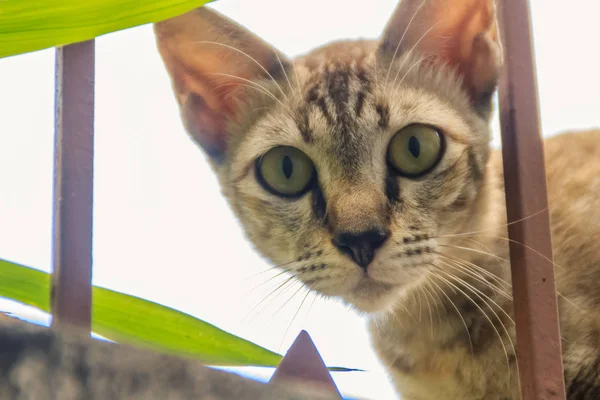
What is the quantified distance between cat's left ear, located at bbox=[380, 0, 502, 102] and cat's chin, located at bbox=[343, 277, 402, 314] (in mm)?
Answer: 406

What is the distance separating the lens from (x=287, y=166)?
1118 mm

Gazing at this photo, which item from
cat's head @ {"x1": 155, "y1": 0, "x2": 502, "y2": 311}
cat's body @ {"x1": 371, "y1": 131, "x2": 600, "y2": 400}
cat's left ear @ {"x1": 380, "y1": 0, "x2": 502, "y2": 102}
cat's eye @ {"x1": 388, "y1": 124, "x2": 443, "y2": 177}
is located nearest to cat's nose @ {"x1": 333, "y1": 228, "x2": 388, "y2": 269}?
cat's head @ {"x1": 155, "y1": 0, "x2": 502, "y2": 311}

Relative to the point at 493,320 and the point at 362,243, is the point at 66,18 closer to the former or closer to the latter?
the point at 362,243

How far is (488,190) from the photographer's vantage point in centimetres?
119

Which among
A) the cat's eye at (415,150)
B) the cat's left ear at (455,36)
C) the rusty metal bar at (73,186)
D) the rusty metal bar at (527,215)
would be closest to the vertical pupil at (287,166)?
the cat's eye at (415,150)

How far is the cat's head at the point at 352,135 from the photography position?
99cm

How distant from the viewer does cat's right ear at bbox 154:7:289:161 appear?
1094 millimetres

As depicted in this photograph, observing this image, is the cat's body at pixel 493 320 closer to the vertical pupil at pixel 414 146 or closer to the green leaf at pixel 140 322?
the vertical pupil at pixel 414 146

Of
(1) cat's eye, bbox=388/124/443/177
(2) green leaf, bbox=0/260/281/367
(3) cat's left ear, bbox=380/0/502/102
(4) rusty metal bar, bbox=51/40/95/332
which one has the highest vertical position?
(3) cat's left ear, bbox=380/0/502/102

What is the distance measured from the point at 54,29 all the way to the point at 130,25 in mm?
63

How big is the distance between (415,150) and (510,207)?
0.93 feet

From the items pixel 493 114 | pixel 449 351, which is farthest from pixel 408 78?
pixel 449 351

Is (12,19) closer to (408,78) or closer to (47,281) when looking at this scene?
(47,281)

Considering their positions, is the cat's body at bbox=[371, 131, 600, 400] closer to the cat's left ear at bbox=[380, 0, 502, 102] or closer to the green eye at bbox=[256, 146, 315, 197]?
the cat's left ear at bbox=[380, 0, 502, 102]
